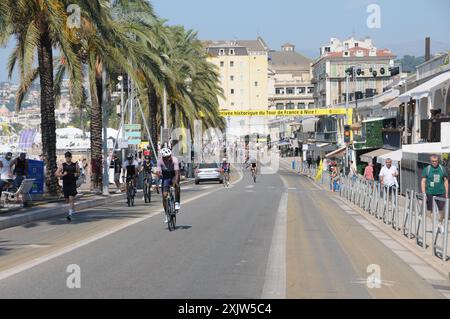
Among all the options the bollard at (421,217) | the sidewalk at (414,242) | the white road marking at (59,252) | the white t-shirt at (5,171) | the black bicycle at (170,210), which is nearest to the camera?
the white road marking at (59,252)

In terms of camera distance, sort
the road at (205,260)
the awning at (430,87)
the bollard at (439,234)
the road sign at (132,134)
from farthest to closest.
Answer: the road sign at (132,134) → the awning at (430,87) → the bollard at (439,234) → the road at (205,260)

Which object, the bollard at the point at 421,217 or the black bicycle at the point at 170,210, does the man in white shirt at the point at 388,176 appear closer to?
the bollard at the point at 421,217

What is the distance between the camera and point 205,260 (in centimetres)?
1343

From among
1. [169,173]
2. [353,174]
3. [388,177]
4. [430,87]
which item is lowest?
[353,174]

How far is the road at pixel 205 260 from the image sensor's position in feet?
34.4

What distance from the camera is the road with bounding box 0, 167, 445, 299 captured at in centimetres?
1050

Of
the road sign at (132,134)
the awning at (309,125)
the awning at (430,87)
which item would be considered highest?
the awning at (430,87)

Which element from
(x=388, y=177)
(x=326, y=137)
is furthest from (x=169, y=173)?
(x=326, y=137)

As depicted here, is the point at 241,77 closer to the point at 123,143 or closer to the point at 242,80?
the point at 242,80

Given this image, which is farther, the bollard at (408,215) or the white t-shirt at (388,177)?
the white t-shirt at (388,177)

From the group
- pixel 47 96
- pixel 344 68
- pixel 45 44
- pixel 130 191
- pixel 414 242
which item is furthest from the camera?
pixel 344 68

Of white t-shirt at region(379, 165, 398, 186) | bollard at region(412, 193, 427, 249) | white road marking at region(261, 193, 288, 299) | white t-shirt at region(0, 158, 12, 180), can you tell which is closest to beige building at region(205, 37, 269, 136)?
white t-shirt at region(379, 165, 398, 186)

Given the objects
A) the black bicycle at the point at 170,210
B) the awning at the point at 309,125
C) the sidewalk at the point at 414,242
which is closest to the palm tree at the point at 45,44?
the black bicycle at the point at 170,210
